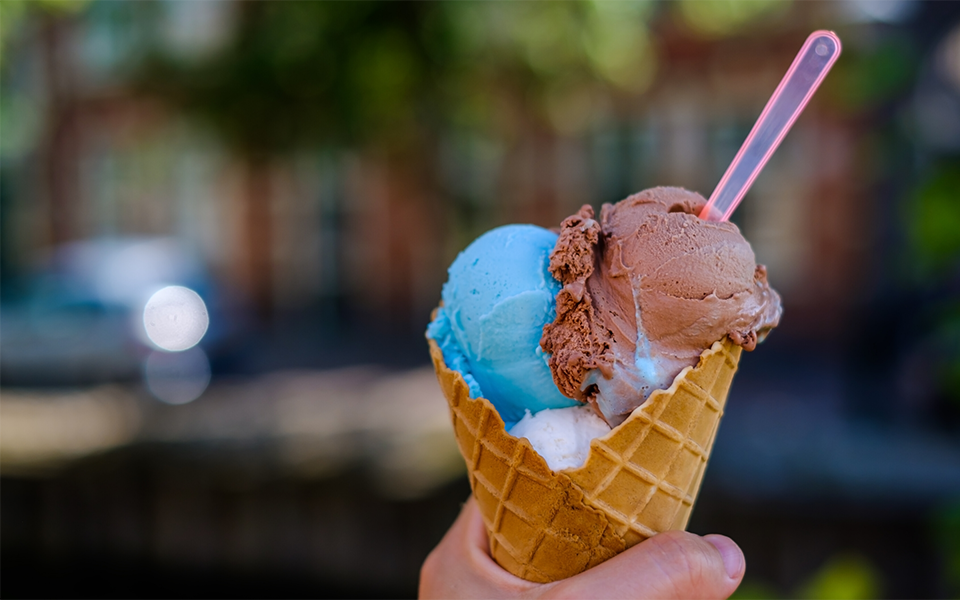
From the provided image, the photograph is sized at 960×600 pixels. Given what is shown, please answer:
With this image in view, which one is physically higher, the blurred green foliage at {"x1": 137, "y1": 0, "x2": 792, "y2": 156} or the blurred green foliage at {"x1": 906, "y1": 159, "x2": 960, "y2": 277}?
the blurred green foliage at {"x1": 137, "y1": 0, "x2": 792, "y2": 156}

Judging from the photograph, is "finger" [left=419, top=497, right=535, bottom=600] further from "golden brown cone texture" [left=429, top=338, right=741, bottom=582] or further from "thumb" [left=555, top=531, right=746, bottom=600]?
"thumb" [left=555, top=531, right=746, bottom=600]

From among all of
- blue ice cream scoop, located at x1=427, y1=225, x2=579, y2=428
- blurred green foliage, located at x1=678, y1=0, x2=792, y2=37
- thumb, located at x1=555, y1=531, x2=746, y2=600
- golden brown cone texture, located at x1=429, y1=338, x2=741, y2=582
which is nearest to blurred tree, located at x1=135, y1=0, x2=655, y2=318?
blurred green foliage, located at x1=678, y1=0, x2=792, y2=37

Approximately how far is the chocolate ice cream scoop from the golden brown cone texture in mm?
55

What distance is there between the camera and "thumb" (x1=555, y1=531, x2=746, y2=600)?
4.43ft

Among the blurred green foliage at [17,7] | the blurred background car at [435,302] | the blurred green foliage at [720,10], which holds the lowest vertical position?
the blurred background car at [435,302]

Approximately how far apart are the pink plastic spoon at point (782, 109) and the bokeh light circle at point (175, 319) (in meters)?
6.46

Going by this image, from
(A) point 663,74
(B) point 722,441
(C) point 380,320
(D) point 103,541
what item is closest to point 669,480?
(B) point 722,441

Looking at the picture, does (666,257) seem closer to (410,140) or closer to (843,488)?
(843,488)

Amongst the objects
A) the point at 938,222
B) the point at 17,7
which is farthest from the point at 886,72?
the point at 17,7

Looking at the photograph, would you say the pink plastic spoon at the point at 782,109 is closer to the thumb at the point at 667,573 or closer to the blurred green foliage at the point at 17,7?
the thumb at the point at 667,573

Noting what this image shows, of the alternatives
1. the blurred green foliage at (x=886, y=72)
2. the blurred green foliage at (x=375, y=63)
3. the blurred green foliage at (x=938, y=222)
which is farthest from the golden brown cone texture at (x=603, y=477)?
the blurred green foliage at (x=375, y=63)

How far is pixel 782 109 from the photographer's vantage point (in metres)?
1.49

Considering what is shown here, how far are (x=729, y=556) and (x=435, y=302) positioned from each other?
412 inches

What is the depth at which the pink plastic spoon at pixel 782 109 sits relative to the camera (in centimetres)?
147
